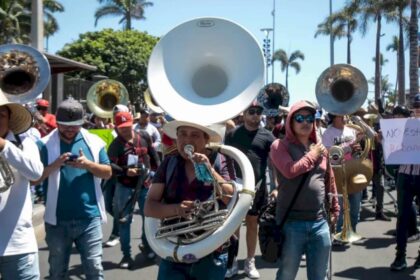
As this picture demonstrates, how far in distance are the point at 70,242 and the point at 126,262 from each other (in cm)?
207

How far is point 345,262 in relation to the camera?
6.15 meters

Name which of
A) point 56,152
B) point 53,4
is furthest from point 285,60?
point 56,152

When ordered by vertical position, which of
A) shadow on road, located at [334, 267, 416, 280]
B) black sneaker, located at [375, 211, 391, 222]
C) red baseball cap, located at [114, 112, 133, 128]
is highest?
red baseball cap, located at [114, 112, 133, 128]

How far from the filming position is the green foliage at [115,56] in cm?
3469

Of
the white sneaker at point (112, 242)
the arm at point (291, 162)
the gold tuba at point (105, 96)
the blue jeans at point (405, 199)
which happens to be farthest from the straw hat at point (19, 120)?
the gold tuba at point (105, 96)

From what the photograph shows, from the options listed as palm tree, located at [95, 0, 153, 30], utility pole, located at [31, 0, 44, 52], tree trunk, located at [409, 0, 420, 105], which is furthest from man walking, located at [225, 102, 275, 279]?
palm tree, located at [95, 0, 153, 30]

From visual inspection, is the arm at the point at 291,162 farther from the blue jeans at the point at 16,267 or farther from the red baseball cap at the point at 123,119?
the red baseball cap at the point at 123,119

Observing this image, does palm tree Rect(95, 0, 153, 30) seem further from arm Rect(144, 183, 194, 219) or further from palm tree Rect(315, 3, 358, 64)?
arm Rect(144, 183, 194, 219)

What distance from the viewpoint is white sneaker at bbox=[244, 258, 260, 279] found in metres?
5.48

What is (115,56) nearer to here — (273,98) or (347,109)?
(273,98)

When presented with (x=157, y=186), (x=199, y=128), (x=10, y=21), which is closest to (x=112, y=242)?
(x=157, y=186)

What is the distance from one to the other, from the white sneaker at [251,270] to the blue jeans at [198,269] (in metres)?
2.63

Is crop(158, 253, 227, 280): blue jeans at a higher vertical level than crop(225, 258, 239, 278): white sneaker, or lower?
higher

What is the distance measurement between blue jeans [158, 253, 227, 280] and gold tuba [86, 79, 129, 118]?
9.57 metres
